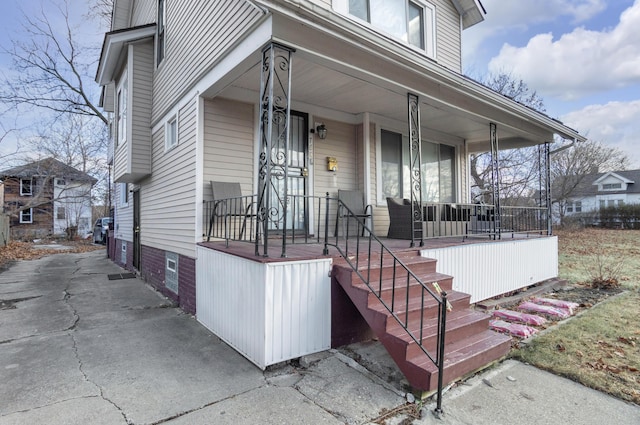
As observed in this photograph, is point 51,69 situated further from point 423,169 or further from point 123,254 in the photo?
point 423,169

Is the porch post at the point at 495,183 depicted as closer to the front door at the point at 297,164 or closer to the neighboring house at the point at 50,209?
the front door at the point at 297,164

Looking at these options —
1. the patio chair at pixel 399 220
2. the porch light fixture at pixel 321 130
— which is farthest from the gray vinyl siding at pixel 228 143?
the patio chair at pixel 399 220

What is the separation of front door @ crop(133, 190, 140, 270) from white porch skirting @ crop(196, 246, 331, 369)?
5740 millimetres

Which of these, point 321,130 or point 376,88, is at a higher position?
point 376,88

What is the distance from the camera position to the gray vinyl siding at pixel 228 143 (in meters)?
5.07

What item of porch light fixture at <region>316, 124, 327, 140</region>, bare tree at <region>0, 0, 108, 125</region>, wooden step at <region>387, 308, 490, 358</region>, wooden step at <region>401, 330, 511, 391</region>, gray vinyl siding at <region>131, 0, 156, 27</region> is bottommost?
wooden step at <region>401, 330, 511, 391</region>

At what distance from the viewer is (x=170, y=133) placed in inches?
250

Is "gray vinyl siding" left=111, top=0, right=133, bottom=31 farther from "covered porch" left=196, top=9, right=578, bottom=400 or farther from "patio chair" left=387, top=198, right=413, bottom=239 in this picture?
"patio chair" left=387, top=198, right=413, bottom=239

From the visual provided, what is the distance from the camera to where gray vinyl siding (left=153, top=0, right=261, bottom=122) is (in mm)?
4055

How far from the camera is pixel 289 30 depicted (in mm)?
3377

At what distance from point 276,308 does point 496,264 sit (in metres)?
4.22

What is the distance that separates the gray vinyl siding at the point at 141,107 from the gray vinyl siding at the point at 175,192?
284mm

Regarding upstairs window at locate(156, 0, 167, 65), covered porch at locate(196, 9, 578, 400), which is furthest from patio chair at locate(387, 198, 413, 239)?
upstairs window at locate(156, 0, 167, 65)

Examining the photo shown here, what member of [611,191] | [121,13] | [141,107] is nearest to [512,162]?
[141,107]
